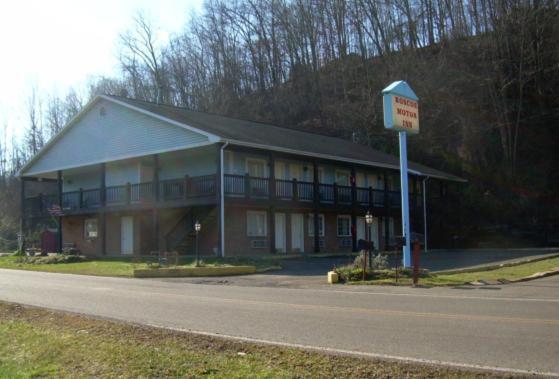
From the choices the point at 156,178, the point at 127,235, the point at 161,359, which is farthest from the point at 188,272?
the point at 161,359

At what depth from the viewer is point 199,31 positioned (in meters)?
64.5

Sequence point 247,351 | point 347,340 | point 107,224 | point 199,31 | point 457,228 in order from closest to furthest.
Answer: point 247,351
point 347,340
point 107,224
point 457,228
point 199,31

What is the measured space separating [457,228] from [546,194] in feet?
21.6

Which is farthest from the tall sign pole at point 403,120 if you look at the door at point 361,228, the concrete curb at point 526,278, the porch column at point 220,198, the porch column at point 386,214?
the porch column at point 386,214

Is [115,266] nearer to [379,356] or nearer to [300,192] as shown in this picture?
[300,192]

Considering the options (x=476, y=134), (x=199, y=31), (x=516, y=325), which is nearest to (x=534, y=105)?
(x=476, y=134)

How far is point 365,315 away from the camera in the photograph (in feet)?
35.6

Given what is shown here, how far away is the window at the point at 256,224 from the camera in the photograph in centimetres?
3100

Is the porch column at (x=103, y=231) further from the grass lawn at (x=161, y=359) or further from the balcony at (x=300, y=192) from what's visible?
the grass lawn at (x=161, y=359)

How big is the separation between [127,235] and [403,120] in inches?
797

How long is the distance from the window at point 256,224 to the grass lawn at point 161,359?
21.8 metres

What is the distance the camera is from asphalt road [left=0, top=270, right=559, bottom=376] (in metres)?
7.78

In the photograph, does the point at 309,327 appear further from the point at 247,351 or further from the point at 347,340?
the point at 247,351

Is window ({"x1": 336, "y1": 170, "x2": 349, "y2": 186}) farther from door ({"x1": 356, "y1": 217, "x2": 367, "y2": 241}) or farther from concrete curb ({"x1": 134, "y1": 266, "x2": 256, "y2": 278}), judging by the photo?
concrete curb ({"x1": 134, "y1": 266, "x2": 256, "y2": 278})
